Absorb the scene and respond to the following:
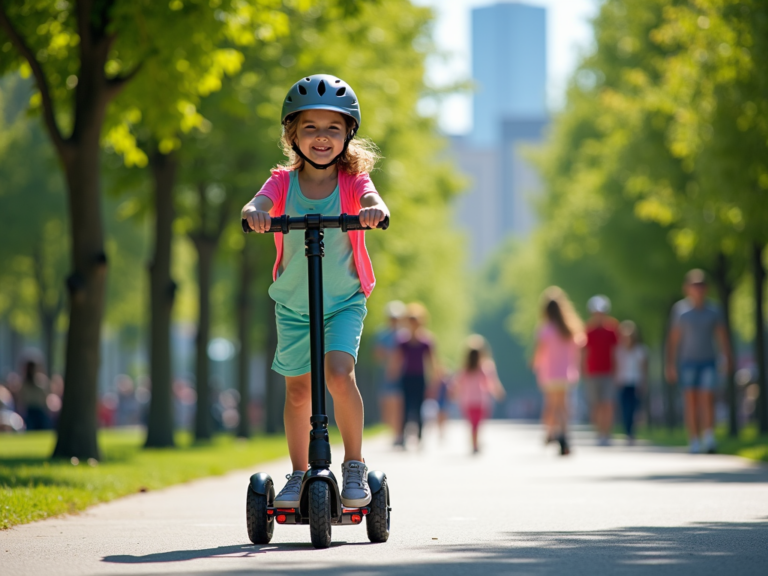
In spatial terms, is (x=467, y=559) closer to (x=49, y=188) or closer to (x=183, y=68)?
(x=183, y=68)

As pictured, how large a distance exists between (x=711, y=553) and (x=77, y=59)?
33.5 ft

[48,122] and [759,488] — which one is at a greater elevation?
[48,122]

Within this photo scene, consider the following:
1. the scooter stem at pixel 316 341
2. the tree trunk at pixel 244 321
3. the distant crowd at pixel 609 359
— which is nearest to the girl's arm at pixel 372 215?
the scooter stem at pixel 316 341

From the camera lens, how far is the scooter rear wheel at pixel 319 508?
6.25 meters

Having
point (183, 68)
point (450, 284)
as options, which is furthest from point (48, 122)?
point (450, 284)

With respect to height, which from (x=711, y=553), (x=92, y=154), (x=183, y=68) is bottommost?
(x=711, y=553)

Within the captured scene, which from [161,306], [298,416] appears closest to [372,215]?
[298,416]

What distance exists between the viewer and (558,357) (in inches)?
711

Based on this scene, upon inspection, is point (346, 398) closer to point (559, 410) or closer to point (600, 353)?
point (559, 410)

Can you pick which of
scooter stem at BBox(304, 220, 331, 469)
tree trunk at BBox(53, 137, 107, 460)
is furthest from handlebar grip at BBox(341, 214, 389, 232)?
tree trunk at BBox(53, 137, 107, 460)

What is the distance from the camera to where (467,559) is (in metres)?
5.95

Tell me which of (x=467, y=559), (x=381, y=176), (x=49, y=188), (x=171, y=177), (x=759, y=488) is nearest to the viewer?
(x=467, y=559)

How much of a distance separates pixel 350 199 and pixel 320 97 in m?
0.56

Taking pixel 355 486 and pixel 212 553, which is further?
pixel 355 486
